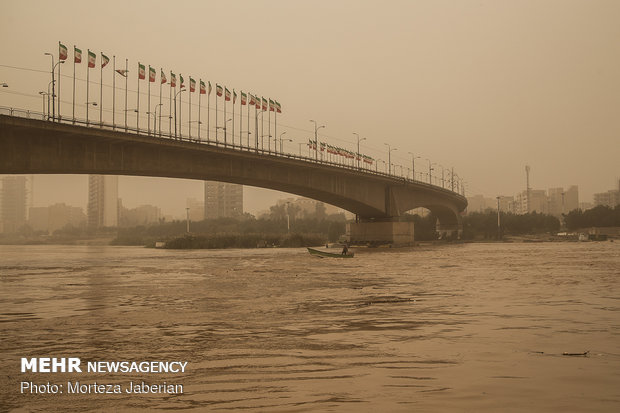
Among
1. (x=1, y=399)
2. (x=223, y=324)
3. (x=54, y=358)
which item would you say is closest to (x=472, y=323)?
(x=223, y=324)

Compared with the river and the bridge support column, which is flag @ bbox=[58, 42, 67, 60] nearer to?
the river

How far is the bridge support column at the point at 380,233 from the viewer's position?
101 meters

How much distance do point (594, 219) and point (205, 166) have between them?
13860 cm

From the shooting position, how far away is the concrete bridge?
4678 centimetres

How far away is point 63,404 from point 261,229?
171218mm

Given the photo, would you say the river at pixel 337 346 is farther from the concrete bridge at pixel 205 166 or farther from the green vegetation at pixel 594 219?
the green vegetation at pixel 594 219

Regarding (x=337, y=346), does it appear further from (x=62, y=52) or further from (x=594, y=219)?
(x=594, y=219)

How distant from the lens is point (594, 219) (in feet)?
549

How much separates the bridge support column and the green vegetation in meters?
84.9

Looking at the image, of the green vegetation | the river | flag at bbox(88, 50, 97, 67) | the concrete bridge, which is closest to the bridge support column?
the concrete bridge

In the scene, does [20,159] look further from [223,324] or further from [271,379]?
[271,379]

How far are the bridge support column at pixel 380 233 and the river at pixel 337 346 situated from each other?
7079 centimetres

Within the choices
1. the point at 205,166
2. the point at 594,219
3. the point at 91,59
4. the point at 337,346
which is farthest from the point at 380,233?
the point at 594,219

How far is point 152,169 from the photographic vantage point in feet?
191
